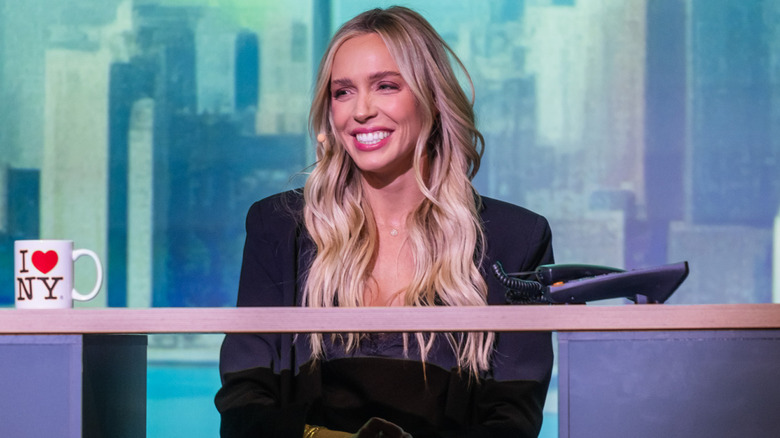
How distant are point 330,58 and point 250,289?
470mm

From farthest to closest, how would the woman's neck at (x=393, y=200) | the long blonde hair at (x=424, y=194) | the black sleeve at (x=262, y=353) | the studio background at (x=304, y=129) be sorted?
the studio background at (x=304, y=129)
the woman's neck at (x=393, y=200)
the long blonde hair at (x=424, y=194)
the black sleeve at (x=262, y=353)

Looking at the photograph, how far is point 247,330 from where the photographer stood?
2.83 ft

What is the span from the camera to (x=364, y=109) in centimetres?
158

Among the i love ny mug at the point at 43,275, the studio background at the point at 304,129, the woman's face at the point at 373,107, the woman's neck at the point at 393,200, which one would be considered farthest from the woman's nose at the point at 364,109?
the studio background at the point at 304,129

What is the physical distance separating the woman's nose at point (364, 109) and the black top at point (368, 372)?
227mm

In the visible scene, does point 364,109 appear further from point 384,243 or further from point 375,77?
point 384,243

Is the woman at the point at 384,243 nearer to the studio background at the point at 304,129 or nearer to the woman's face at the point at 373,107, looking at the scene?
the woman's face at the point at 373,107

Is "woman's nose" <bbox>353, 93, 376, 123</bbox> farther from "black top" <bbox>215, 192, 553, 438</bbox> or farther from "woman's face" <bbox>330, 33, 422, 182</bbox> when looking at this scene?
"black top" <bbox>215, 192, 553, 438</bbox>

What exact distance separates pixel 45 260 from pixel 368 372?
0.55 metres

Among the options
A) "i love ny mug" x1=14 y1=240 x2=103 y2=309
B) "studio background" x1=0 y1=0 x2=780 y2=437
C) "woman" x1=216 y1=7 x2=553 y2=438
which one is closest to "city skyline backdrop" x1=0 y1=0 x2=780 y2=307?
"studio background" x1=0 y1=0 x2=780 y2=437

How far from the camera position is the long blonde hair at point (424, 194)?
1.52 metres

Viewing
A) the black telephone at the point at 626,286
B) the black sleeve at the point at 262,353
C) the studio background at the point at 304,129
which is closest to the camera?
the black telephone at the point at 626,286

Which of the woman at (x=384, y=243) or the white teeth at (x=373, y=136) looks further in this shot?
the white teeth at (x=373, y=136)

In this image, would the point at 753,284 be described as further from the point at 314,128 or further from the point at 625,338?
the point at 625,338
